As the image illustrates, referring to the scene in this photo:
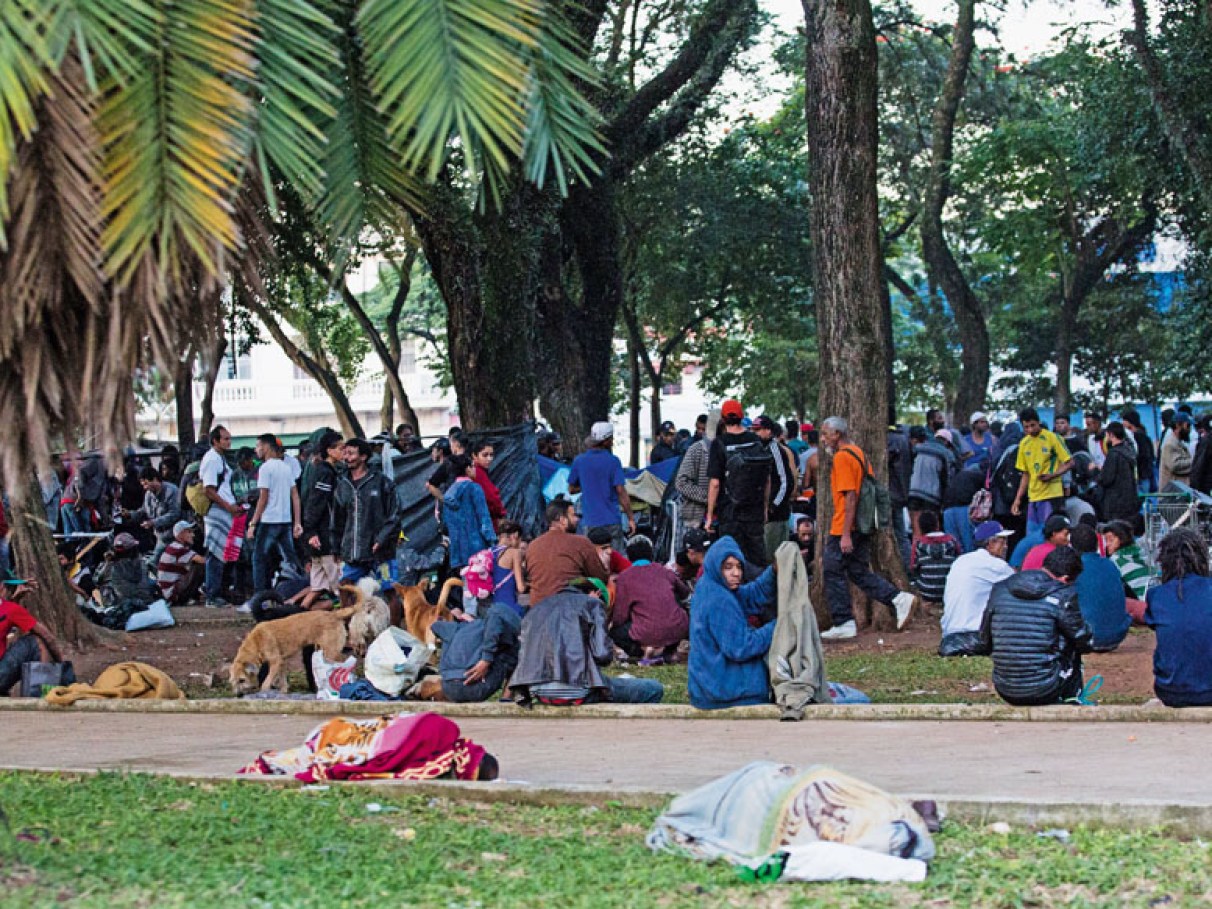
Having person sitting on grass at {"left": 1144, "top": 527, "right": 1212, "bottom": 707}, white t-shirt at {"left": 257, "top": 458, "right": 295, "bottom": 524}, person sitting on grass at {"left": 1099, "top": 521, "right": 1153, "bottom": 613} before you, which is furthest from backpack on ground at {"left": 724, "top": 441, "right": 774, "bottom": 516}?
person sitting on grass at {"left": 1144, "top": 527, "right": 1212, "bottom": 707}

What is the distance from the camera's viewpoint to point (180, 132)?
5.59m

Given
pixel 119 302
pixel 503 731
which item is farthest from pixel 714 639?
pixel 119 302

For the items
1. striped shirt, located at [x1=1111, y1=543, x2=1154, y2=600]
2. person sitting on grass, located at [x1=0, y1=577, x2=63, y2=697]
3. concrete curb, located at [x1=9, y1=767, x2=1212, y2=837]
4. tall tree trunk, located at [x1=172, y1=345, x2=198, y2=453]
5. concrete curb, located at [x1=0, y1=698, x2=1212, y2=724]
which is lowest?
concrete curb, located at [x1=9, y1=767, x2=1212, y2=837]

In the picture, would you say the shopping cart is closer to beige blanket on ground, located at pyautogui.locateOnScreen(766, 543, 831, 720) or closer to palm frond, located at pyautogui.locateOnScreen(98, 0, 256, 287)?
beige blanket on ground, located at pyautogui.locateOnScreen(766, 543, 831, 720)

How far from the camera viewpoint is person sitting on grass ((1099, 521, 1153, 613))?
42.4 ft

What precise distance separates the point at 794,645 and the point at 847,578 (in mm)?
5235

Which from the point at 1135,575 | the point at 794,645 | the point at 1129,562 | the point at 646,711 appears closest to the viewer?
the point at 794,645

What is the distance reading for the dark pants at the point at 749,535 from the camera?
615 inches

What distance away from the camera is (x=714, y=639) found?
10.6m

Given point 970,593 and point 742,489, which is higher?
point 742,489

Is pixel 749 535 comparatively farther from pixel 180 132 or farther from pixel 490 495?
pixel 180 132

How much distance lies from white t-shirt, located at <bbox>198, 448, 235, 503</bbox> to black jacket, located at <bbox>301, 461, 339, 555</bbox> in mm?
3599

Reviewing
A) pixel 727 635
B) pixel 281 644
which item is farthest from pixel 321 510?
pixel 727 635

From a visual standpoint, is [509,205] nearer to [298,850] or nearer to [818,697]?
[818,697]
